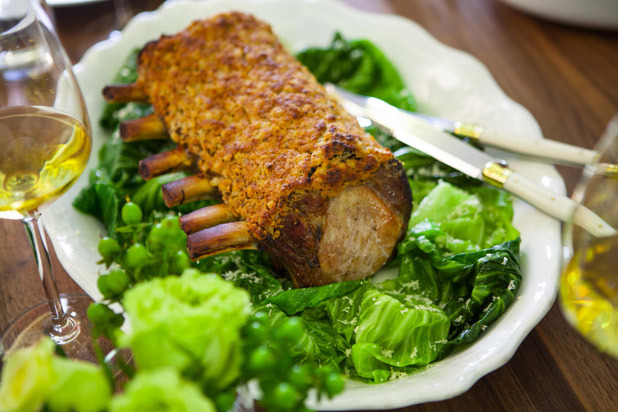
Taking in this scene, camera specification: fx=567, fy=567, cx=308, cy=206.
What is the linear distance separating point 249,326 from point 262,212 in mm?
833

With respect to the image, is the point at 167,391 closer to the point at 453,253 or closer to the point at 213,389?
the point at 213,389

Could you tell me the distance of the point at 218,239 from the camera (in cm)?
173

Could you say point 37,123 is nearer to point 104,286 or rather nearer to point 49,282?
point 49,282

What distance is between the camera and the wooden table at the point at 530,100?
166 centimetres

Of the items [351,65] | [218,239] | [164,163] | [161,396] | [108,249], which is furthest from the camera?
[351,65]

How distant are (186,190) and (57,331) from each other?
1.99ft

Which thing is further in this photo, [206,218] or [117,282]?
[206,218]

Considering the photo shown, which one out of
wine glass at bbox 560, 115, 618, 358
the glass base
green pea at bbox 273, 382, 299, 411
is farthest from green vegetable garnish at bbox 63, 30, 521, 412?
wine glass at bbox 560, 115, 618, 358

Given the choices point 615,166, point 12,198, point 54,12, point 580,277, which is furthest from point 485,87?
point 54,12

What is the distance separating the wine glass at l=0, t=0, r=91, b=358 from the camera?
1.48m

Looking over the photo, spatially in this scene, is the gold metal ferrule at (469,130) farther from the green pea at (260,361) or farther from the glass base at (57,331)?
the green pea at (260,361)

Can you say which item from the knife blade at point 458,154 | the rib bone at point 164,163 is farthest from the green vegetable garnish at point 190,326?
the knife blade at point 458,154

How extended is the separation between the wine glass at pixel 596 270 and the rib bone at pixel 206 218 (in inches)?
41.1

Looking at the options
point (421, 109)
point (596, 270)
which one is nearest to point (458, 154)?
point (421, 109)
